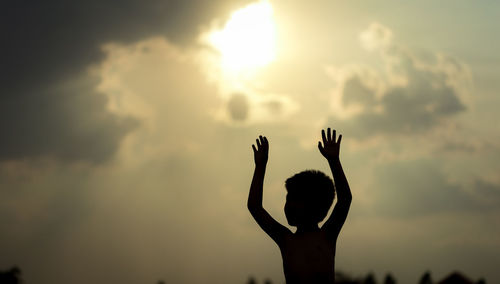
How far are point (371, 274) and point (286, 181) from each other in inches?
2178

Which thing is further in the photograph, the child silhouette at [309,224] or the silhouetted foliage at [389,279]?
the silhouetted foliage at [389,279]

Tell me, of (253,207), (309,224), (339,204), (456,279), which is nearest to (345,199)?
(339,204)

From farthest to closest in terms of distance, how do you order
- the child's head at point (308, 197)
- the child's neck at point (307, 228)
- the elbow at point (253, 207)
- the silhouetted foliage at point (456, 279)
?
the silhouetted foliage at point (456, 279) < the elbow at point (253, 207) < the child's neck at point (307, 228) < the child's head at point (308, 197)

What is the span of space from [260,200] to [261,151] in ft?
2.14

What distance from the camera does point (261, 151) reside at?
7.08 metres

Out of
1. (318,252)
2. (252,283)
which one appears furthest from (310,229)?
(252,283)

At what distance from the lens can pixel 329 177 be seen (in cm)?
650

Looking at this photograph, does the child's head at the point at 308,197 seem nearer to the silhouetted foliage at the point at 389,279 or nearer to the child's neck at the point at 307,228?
the child's neck at the point at 307,228

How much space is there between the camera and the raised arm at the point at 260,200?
6.63m

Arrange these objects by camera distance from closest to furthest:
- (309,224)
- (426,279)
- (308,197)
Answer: (308,197), (309,224), (426,279)

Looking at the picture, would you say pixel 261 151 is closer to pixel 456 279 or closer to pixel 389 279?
pixel 389 279

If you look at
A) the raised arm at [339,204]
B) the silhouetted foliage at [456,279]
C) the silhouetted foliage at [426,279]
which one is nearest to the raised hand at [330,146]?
the raised arm at [339,204]

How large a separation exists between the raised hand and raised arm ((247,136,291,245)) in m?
0.71

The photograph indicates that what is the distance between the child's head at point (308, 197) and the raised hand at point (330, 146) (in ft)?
1.60
